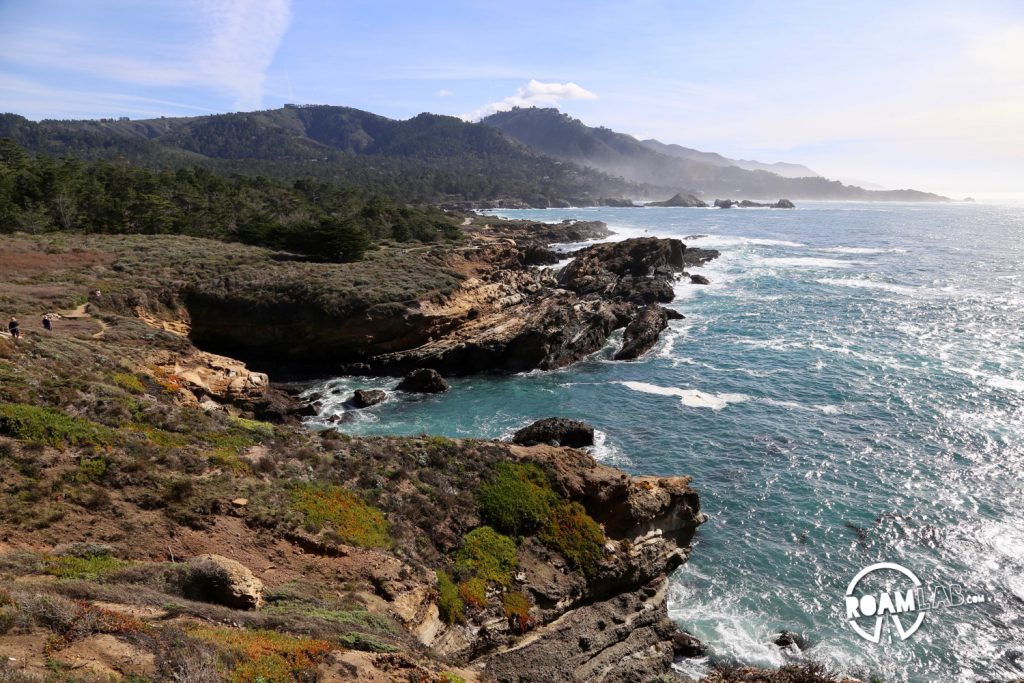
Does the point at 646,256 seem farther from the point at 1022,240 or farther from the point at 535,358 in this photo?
the point at 1022,240

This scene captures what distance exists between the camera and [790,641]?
17.9m

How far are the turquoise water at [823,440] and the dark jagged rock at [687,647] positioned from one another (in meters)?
0.27

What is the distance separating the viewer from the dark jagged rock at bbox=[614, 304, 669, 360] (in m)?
44.6

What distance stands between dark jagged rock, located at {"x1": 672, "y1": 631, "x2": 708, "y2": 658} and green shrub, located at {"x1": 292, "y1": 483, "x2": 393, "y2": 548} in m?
9.50

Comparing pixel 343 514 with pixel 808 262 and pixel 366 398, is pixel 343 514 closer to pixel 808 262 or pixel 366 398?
pixel 366 398

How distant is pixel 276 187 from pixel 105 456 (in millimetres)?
79802

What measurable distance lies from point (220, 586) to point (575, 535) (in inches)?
399

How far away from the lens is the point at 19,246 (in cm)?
4206

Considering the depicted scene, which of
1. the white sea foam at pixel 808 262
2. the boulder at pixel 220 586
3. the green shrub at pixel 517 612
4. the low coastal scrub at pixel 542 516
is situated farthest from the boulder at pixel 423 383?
the white sea foam at pixel 808 262

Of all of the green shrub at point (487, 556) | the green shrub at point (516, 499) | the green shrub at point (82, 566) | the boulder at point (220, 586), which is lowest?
the green shrub at point (487, 556)

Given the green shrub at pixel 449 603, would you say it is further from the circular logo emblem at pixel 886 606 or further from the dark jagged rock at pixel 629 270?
the dark jagged rock at pixel 629 270

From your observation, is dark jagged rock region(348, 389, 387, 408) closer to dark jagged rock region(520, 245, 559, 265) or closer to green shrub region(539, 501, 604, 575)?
green shrub region(539, 501, 604, 575)

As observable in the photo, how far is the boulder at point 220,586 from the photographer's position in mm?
11227

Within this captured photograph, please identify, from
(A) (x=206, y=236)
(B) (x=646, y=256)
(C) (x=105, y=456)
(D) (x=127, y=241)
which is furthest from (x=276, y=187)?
(C) (x=105, y=456)
